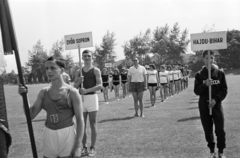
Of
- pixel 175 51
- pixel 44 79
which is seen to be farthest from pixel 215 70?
pixel 44 79

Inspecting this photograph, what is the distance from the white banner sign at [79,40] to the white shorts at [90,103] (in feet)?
4.79

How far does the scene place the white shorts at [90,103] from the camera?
276 inches

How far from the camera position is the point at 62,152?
3.93 metres

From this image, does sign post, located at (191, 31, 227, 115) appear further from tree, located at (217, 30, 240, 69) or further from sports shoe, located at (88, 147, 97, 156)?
tree, located at (217, 30, 240, 69)

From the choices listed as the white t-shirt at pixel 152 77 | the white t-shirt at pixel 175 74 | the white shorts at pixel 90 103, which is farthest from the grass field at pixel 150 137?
the white t-shirt at pixel 175 74

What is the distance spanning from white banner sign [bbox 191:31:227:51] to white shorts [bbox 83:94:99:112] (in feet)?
7.71

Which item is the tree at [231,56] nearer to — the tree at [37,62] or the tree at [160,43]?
the tree at [160,43]

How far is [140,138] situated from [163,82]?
10635 millimetres

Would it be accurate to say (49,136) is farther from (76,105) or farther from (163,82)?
(163,82)

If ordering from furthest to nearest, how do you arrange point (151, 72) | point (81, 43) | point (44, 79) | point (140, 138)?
point (44, 79) < point (151, 72) < point (140, 138) < point (81, 43)

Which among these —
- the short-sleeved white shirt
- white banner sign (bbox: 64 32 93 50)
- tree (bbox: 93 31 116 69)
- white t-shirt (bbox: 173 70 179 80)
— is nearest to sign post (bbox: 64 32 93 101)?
white banner sign (bbox: 64 32 93 50)

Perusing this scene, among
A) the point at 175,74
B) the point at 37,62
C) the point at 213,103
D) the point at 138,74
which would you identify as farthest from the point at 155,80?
the point at 37,62

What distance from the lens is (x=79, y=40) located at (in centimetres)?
807

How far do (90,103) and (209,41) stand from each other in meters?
2.81
